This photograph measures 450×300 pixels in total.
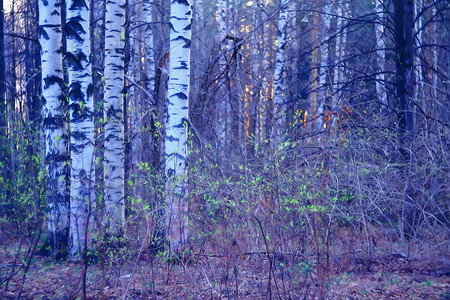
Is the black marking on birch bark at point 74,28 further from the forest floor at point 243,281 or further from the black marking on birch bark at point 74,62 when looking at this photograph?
the forest floor at point 243,281

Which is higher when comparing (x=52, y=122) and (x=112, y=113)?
(x=112, y=113)

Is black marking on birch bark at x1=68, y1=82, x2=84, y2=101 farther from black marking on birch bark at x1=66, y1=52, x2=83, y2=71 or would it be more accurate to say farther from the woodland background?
black marking on birch bark at x1=66, y1=52, x2=83, y2=71

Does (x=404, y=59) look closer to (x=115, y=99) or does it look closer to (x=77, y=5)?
(x=115, y=99)

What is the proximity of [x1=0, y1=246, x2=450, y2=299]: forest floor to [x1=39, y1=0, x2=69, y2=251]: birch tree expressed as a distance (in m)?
0.84

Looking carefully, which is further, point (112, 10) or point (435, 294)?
point (112, 10)

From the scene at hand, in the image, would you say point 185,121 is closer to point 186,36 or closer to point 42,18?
point 186,36

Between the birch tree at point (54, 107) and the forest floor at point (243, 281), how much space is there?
2.76 feet

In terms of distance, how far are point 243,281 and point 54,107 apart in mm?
3829

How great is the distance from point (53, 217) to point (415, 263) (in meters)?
5.45

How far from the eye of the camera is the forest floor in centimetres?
462

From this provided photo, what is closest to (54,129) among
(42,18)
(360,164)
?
(42,18)

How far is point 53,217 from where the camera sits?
641 cm

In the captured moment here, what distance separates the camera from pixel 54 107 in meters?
6.32

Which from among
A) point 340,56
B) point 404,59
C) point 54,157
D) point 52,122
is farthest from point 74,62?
point 340,56
